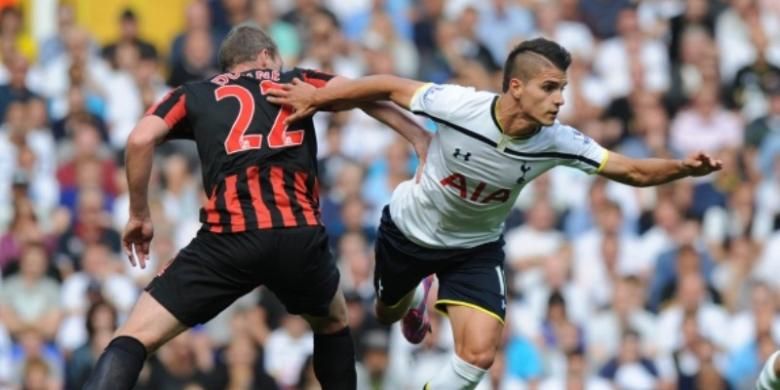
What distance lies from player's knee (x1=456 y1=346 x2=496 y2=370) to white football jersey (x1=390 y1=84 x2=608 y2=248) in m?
0.72

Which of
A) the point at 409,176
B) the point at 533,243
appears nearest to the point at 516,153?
the point at 533,243

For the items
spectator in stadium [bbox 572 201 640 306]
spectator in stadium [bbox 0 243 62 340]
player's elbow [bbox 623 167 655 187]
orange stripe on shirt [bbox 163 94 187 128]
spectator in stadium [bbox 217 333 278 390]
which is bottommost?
spectator in stadium [bbox 217 333 278 390]

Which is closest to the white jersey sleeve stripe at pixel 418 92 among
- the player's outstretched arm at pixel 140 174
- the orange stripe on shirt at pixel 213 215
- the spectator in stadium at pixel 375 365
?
→ the orange stripe on shirt at pixel 213 215

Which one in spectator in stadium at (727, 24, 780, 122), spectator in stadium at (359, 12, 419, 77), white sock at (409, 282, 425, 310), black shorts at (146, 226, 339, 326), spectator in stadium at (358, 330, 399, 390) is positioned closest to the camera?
black shorts at (146, 226, 339, 326)

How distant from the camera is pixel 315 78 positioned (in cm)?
1015

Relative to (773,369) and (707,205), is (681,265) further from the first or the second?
(773,369)

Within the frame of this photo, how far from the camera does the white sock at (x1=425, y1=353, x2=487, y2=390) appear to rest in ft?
33.4

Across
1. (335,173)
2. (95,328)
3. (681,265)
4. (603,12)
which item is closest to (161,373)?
(95,328)

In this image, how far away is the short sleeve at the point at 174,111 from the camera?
32.3ft

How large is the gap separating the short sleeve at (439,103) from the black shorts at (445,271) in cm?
88

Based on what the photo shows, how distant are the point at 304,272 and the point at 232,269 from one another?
0.37 metres

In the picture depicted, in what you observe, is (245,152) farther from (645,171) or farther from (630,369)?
(630,369)

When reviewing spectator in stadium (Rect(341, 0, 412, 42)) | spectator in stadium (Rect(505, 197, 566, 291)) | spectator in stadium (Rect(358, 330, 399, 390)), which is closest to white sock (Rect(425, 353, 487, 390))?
spectator in stadium (Rect(358, 330, 399, 390))

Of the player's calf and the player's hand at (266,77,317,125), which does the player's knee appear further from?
the player's hand at (266,77,317,125)
